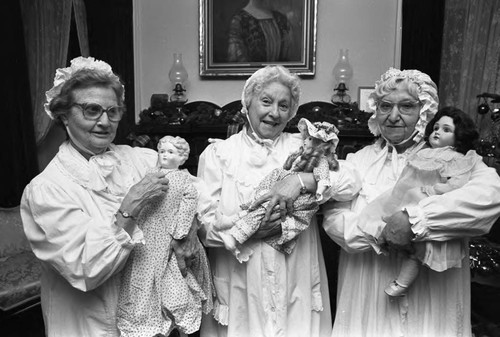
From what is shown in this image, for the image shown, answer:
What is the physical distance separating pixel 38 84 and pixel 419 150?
11.6 feet

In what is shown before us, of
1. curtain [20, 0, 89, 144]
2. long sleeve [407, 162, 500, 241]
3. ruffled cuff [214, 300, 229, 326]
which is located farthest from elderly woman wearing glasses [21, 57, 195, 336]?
curtain [20, 0, 89, 144]

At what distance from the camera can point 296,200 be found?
1.98 metres

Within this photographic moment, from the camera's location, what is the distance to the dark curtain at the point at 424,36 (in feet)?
14.5

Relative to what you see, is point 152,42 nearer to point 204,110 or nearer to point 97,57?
point 97,57

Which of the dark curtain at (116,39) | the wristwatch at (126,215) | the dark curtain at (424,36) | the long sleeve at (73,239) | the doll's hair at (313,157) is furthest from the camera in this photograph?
the dark curtain at (116,39)

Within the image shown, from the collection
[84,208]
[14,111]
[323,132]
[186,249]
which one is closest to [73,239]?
[84,208]

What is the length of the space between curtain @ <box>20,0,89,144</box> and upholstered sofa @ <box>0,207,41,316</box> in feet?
2.87

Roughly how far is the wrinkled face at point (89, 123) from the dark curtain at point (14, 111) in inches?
81.7

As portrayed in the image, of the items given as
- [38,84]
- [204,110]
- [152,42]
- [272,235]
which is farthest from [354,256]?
[152,42]

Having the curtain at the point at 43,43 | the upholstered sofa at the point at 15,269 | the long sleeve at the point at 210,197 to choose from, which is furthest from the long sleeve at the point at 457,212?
the curtain at the point at 43,43

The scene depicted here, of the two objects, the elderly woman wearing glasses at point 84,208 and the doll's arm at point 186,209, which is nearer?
the elderly woman wearing glasses at point 84,208

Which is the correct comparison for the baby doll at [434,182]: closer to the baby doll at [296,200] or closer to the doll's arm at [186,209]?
the baby doll at [296,200]

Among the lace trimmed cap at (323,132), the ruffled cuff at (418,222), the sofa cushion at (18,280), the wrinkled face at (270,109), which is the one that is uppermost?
the wrinkled face at (270,109)

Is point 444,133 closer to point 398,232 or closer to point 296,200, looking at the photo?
point 398,232
